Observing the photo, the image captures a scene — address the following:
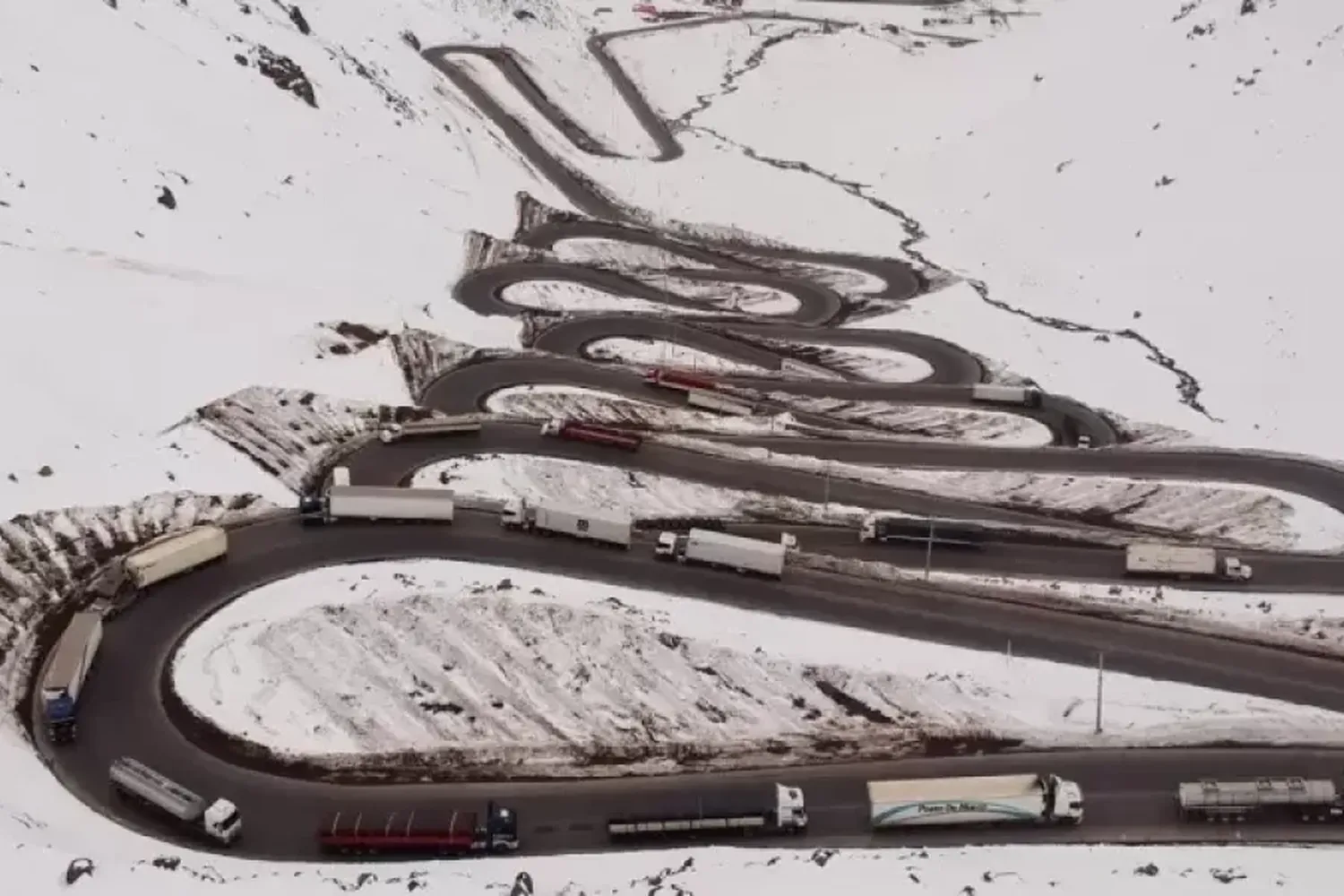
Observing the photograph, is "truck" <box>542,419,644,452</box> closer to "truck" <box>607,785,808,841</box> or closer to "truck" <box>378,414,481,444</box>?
"truck" <box>378,414,481,444</box>

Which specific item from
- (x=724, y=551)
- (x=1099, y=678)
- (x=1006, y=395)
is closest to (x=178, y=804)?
(x=724, y=551)

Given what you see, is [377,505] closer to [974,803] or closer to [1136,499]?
[974,803]

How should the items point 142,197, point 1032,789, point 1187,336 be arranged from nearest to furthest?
point 1032,789
point 142,197
point 1187,336

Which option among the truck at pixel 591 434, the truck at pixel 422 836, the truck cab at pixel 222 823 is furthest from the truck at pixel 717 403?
the truck cab at pixel 222 823

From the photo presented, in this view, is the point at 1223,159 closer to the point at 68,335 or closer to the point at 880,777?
the point at 880,777

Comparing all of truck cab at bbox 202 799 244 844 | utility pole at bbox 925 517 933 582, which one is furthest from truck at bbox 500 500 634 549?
truck cab at bbox 202 799 244 844

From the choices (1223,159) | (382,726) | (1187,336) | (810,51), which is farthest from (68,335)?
(810,51)
